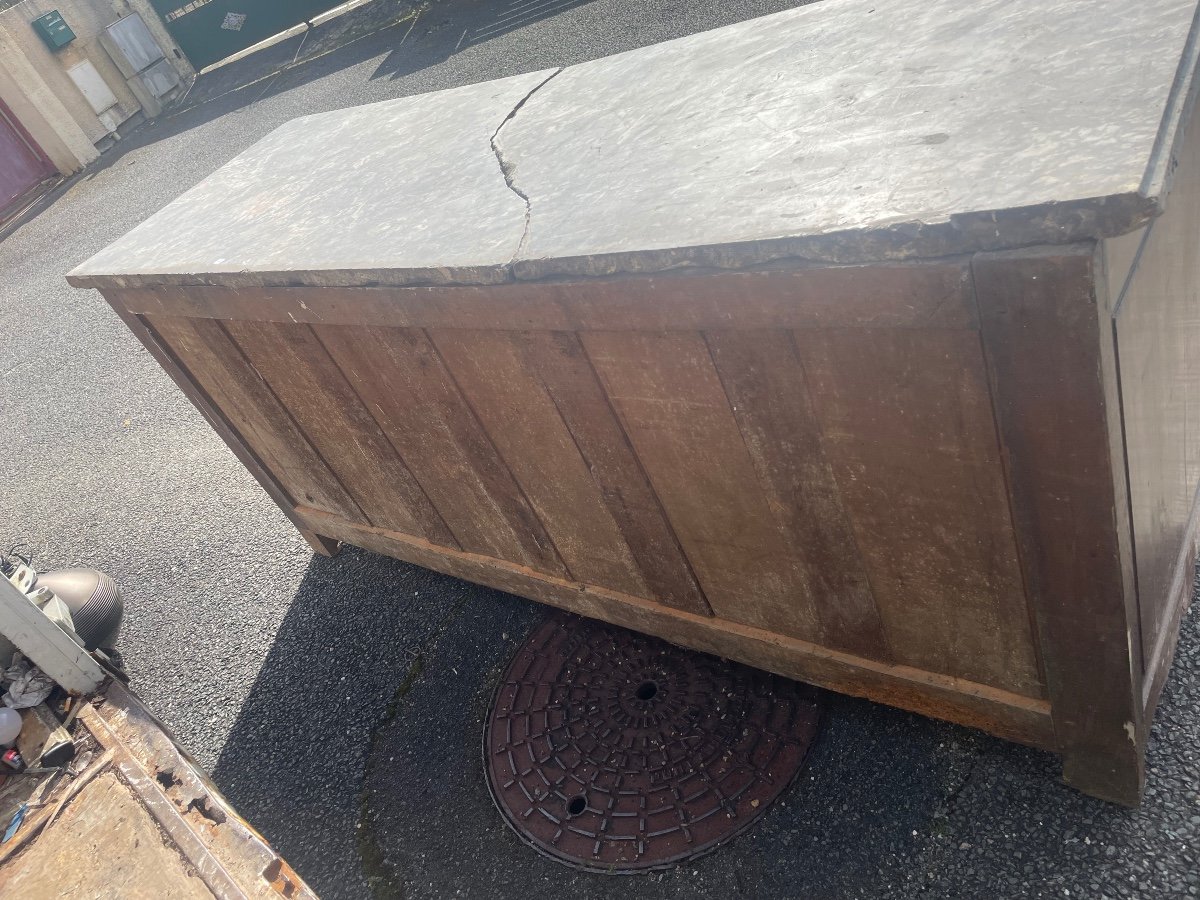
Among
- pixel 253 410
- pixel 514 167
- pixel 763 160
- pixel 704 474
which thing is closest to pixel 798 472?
pixel 704 474

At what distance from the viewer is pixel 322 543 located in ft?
14.0

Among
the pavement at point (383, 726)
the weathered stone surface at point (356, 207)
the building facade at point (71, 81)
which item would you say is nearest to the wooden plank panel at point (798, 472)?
the pavement at point (383, 726)

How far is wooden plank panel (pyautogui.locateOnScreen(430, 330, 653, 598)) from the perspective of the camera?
2371 mm

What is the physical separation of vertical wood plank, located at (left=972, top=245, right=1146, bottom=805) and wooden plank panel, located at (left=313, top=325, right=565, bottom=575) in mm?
1595

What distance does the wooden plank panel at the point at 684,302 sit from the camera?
59.4 inches

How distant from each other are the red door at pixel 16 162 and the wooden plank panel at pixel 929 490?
1473 cm

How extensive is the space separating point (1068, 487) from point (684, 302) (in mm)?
849

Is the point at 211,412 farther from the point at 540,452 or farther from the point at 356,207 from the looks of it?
the point at 540,452

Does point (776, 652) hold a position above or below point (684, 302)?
below

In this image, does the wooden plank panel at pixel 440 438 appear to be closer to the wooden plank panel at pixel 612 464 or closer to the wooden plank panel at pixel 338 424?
the wooden plank panel at pixel 338 424

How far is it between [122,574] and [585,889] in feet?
11.8

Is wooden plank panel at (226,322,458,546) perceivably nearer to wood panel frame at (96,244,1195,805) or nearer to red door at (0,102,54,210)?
wood panel frame at (96,244,1195,805)

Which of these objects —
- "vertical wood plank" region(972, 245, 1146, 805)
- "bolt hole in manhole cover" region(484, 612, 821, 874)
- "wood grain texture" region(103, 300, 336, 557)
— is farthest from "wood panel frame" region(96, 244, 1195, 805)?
"wood grain texture" region(103, 300, 336, 557)

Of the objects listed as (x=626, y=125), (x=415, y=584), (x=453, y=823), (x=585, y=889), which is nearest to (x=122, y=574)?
(x=415, y=584)
